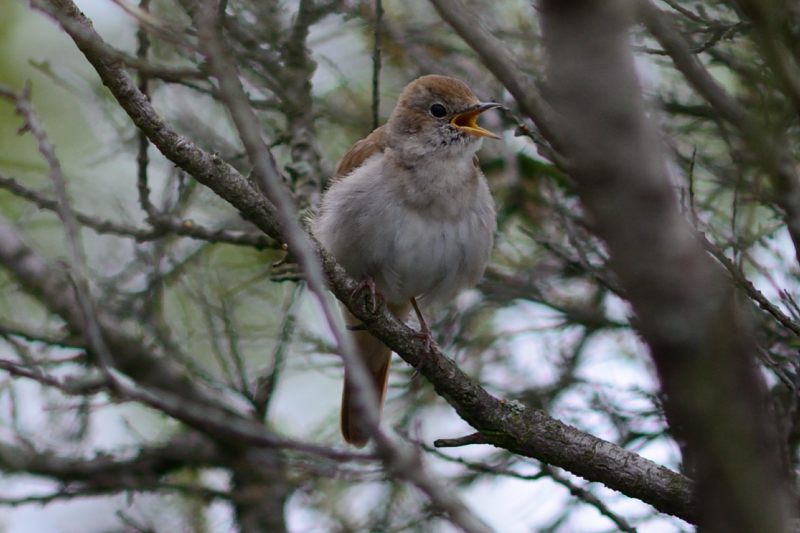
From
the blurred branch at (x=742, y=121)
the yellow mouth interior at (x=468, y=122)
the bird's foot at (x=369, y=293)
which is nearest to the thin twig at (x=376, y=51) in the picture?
the yellow mouth interior at (x=468, y=122)

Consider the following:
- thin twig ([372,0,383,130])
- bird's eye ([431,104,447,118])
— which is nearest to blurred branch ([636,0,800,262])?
thin twig ([372,0,383,130])

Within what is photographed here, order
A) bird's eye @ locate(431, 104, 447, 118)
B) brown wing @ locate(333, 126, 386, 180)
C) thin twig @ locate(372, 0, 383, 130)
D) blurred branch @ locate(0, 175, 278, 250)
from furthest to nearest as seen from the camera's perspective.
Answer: bird's eye @ locate(431, 104, 447, 118), brown wing @ locate(333, 126, 386, 180), blurred branch @ locate(0, 175, 278, 250), thin twig @ locate(372, 0, 383, 130)

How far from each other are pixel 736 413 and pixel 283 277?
362cm

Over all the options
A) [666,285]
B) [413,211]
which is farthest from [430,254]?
[666,285]

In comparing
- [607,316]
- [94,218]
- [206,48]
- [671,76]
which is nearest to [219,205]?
[94,218]

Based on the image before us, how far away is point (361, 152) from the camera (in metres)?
5.25

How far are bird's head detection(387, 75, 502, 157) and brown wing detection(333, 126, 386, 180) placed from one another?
0.17 ft

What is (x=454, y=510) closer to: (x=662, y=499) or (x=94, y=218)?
(x=662, y=499)

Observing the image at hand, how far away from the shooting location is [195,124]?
19.5 ft

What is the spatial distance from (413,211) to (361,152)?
0.48 m

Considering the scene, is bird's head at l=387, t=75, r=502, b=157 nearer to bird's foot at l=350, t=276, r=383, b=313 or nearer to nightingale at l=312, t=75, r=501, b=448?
nightingale at l=312, t=75, r=501, b=448

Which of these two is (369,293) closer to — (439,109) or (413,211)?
(413,211)

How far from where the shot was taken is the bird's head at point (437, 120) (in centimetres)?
527

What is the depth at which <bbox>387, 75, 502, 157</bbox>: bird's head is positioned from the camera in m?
5.27
